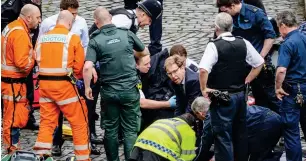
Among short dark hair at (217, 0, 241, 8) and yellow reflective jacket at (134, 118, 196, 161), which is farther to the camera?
short dark hair at (217, 0, 241, 8)

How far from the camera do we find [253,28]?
12.0 meters

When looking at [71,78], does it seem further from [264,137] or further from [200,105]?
[264,137]

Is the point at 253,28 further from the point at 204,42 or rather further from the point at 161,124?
the point at 204,42

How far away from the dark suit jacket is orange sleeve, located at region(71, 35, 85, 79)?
3.74 feet

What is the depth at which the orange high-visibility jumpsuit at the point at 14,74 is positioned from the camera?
11.2 meters

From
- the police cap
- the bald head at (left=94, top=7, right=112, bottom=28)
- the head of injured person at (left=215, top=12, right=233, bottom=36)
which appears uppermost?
the head of injured person at (left=215, top=12, right=233, bottom=36)

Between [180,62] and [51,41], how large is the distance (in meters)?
1.53

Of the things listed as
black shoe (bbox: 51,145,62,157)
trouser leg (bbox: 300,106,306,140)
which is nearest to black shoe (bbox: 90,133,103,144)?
black shoe (bbox: 51,145,62,157)

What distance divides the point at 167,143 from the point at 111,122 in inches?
56.6

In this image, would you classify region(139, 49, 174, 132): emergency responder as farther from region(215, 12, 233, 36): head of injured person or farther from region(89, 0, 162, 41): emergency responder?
region(215, 12, 233, 36): head of injured person

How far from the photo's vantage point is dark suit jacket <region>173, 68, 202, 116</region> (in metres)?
11.0

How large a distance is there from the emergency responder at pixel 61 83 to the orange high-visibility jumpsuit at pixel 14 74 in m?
0.35

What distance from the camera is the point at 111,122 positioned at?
35.8 ft

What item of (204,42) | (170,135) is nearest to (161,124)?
(170,135)
